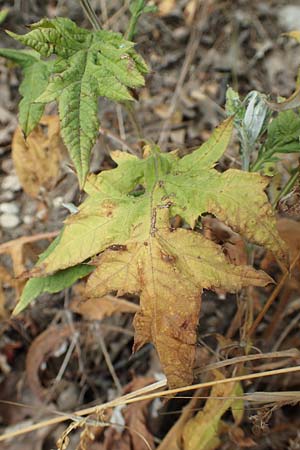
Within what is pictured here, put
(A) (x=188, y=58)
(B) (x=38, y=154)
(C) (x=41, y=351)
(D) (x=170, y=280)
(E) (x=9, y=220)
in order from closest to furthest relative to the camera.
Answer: (D) (x=170, y=280)
(B) (x=38, y=154)
(C) (x=41, y=351)
(E) (x=9, y=220)
(A) (x=188, y=58)

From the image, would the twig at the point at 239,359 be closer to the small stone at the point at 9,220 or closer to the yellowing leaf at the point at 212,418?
the yellowing leaf at the point at 212,418

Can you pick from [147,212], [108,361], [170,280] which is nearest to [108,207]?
[147,212]

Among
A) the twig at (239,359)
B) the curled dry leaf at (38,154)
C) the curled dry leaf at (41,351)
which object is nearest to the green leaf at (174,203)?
the twig at (239,359)

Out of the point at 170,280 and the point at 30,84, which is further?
the point at 30,84

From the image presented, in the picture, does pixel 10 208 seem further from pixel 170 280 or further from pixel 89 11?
pixel 170 280

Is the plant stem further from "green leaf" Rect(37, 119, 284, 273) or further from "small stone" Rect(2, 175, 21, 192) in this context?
"small stone" Rect(2, 175, 21, 192)

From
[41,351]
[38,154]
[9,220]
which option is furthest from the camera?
[9,220]

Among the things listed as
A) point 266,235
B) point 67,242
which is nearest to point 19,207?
point 67,242
